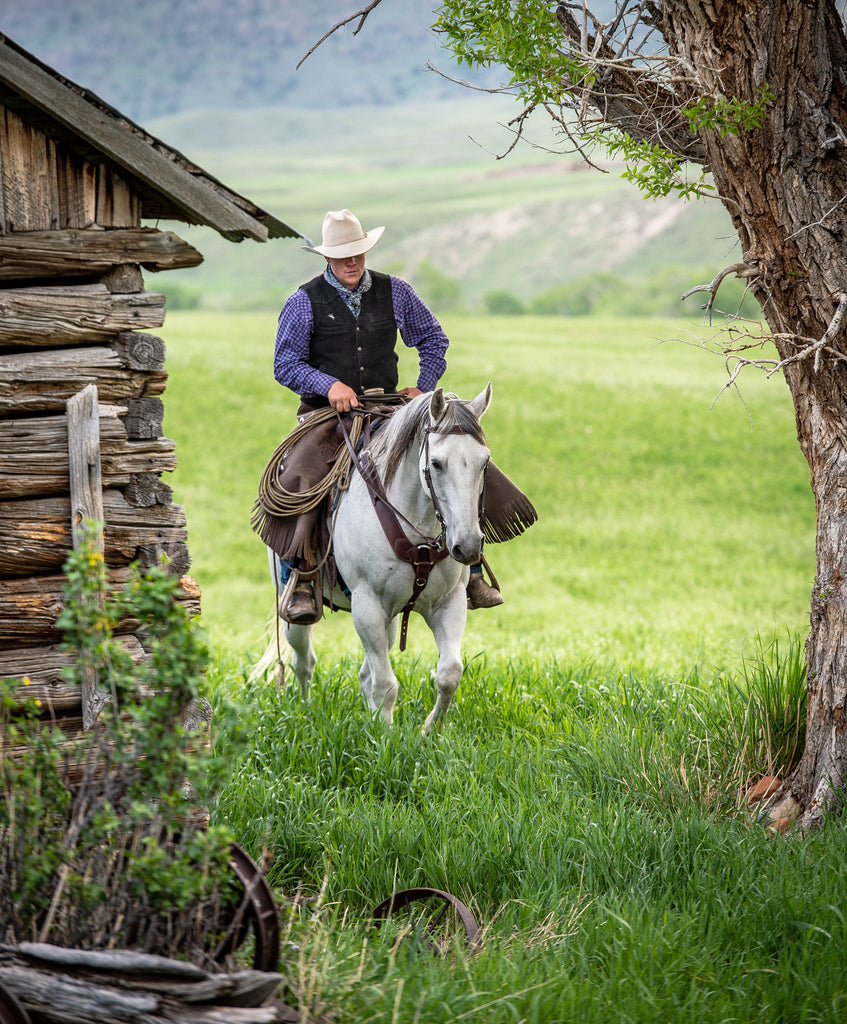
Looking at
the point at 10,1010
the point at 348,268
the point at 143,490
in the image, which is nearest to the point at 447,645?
the point at 143,490

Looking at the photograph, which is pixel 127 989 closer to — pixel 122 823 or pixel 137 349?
pixel 122 823

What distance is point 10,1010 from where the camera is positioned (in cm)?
314

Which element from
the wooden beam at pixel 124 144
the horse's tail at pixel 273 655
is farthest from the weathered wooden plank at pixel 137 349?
the horse's tail at pixel 273 655

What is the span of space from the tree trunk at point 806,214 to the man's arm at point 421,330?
93.0 inches

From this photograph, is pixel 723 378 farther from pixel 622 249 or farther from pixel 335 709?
pixel 622 249

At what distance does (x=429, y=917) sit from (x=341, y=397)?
10.9 feet

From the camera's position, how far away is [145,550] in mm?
4945

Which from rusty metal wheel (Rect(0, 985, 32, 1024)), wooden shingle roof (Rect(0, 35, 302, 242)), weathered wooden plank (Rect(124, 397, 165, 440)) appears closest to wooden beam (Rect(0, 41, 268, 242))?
wooden shingle roof (Rect(0, 35, 302, 242))

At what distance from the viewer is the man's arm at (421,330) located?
7.09m

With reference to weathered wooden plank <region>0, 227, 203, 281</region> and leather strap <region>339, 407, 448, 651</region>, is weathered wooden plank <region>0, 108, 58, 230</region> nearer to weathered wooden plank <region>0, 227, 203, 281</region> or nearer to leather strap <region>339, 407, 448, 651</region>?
weathered wooden plank <region>0, 227, 203, 281</region>

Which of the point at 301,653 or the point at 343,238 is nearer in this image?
the point at 343,238

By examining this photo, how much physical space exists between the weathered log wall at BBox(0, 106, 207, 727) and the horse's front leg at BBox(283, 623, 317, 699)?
257 centimetres

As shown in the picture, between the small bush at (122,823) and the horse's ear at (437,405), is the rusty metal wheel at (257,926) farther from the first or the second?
the horse's ear at (437,405)

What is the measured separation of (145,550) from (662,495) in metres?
17.7
